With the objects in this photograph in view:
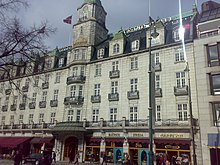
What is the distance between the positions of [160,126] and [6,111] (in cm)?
3243

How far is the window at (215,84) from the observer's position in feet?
85.3

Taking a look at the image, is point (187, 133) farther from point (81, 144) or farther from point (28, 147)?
point (28, 147)

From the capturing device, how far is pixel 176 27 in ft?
103

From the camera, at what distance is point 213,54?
1078 inches

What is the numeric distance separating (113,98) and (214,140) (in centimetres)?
1425

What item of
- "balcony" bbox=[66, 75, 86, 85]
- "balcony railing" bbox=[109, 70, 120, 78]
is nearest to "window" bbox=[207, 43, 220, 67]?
"balcony railing" bbox=[109, 70, 120, 78]

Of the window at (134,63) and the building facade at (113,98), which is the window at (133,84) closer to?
the building facade at (113,98)

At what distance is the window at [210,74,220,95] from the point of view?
85.3 feet

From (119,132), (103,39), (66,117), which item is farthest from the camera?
(103,39)

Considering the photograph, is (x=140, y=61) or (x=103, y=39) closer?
(x=140, y=61)

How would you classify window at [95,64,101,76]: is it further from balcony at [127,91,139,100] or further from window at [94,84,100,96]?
balcony at [127,91,139,100]

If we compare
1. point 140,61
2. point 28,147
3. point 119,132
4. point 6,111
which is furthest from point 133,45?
point 6,111

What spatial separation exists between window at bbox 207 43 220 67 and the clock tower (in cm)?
1890

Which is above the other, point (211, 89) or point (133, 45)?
point (133, 45)
